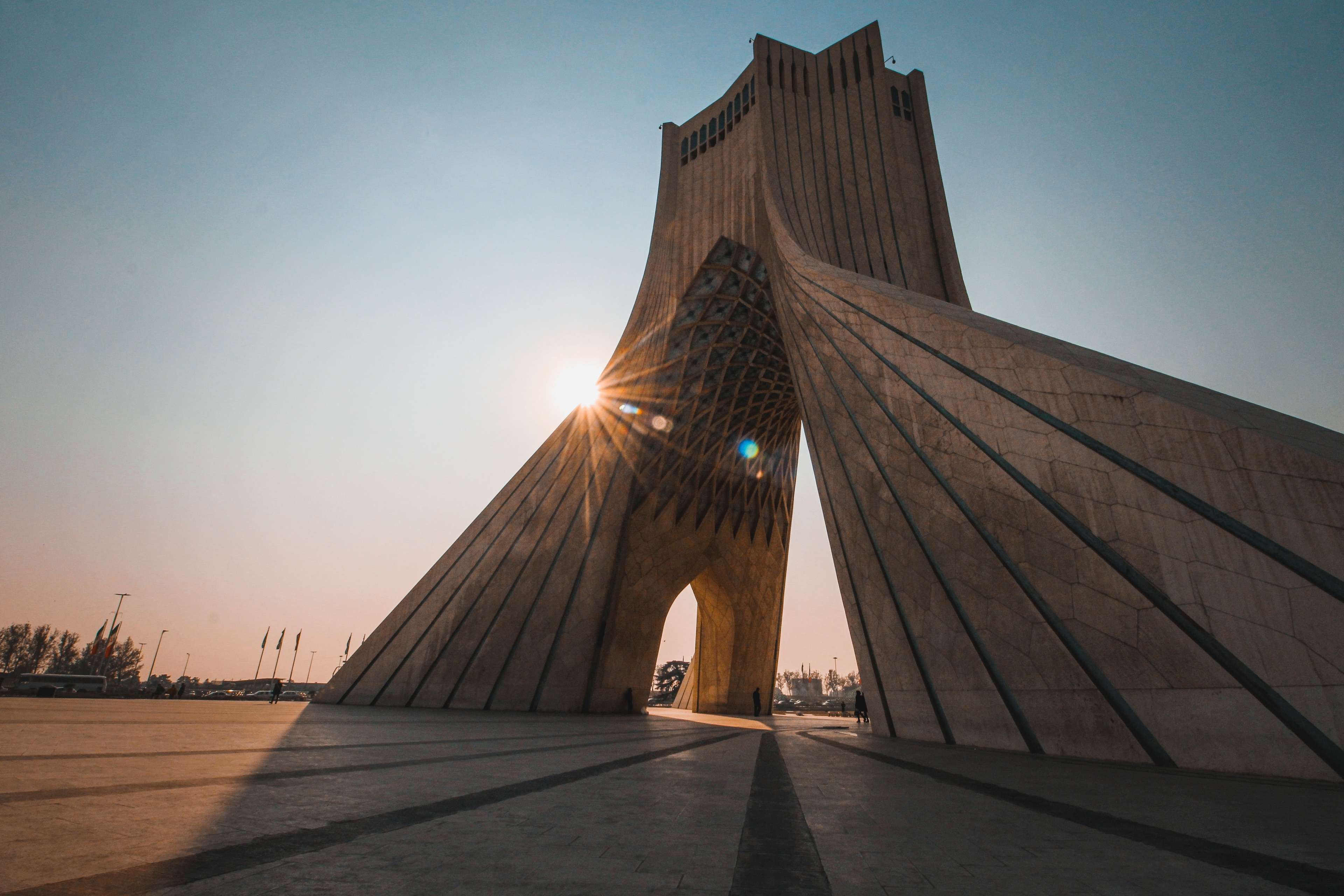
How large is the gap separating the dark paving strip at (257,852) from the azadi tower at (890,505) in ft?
14.4

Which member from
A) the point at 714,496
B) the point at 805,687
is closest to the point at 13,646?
the point at 714,496

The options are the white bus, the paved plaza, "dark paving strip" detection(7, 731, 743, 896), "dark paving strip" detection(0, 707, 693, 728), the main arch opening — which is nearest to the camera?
"dark paving strip" detection(7, 731, 743, 896)

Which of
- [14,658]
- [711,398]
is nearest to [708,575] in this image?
[711,398]

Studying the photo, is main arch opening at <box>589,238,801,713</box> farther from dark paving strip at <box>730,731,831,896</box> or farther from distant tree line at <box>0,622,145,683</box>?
distant tree line at <box>0,622,145,683</box>

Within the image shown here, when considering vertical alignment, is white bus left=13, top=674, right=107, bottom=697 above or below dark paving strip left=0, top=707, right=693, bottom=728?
above

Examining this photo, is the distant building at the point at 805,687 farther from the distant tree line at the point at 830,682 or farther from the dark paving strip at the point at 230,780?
the dark paving strip at the point at 230,780

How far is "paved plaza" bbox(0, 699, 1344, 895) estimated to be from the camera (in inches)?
57.2

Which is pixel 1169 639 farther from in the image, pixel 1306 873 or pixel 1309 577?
pixel 1306 873

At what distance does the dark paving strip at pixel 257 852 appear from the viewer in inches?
49.9

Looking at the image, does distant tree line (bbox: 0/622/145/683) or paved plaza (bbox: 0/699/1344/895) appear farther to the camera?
distant tree line (bbox: 0/622/145/683)

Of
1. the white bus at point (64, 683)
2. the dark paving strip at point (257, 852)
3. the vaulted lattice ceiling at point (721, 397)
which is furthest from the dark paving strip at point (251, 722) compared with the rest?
the white bus at point (64, 683)

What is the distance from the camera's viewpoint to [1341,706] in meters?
3.46

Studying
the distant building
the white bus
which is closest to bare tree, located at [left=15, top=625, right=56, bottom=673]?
the white bus

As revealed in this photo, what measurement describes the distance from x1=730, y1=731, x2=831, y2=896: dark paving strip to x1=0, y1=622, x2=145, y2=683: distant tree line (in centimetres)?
5770
